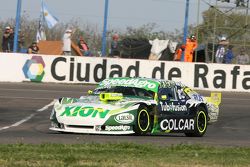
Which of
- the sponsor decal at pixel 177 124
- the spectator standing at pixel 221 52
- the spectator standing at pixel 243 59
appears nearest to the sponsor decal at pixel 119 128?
the sponsor decal at pixel 177 124

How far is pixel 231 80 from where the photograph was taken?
3347 cm

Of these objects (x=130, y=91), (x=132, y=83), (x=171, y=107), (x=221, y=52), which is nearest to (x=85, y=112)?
(x=130, y=91)

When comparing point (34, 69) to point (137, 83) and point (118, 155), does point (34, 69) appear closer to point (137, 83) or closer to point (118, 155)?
point (137, 83)

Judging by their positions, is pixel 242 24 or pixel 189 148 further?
pixel 242 24

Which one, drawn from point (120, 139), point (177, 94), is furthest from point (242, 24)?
point (120, 139)

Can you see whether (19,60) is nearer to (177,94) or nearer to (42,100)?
(42,100)

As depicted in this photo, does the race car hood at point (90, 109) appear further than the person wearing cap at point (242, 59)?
No

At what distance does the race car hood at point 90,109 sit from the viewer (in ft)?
51.7

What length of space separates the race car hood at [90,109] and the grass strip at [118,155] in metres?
2.63

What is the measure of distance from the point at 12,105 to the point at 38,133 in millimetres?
7828

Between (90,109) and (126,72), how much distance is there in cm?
1755

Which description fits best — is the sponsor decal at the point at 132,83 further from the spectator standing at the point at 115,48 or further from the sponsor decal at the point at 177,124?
the spectator standing at the point at 115,48

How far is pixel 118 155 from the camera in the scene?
11.5m

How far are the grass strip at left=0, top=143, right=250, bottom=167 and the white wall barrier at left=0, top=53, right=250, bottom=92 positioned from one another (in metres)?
19.9
